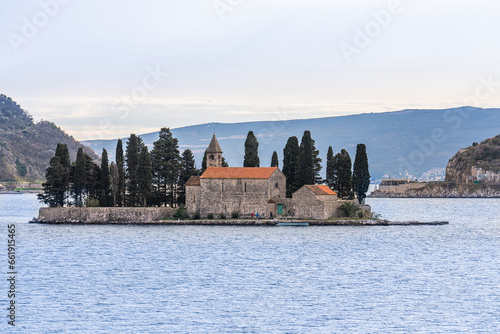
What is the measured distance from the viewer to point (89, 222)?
77625 mm

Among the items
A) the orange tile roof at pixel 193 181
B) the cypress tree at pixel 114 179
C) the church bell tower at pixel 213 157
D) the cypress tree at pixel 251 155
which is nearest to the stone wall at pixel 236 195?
the orange tile roof at pixel 193 181

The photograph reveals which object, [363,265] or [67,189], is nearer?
[363,265]

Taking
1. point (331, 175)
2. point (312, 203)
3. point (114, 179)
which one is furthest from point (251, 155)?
point (114, 179)

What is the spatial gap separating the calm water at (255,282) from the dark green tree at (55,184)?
10465mm

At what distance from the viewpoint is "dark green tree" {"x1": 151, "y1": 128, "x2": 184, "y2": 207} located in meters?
81.1

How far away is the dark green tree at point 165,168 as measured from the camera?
81125 millimetres

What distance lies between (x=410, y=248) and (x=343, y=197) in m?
24.8

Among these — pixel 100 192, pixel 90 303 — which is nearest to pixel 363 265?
pixel 90 303

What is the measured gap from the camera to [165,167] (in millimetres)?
81125

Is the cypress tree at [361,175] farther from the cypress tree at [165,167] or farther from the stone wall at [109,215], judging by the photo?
the stone wall at [109,215]

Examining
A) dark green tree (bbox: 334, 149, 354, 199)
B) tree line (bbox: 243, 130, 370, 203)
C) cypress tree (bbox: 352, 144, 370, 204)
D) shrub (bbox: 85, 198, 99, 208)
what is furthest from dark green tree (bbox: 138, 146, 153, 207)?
cypress tree (bbox: 352, 144, 370, 204)

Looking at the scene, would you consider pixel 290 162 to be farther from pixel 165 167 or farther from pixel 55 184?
pixel 55 184

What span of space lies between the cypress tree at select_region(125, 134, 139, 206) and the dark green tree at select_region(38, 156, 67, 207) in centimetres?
707

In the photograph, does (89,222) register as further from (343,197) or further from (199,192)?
(343,197)
